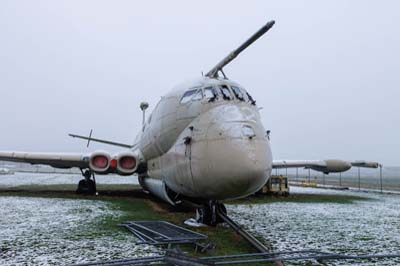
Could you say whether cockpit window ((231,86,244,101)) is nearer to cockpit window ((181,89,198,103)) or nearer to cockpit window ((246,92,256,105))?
cockpit window ((246,92,256,105))

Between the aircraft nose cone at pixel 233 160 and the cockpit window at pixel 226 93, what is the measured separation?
1126 millimetres

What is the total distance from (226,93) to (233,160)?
2190 mm

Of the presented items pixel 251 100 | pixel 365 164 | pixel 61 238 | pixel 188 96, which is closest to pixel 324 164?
pixel 365 164

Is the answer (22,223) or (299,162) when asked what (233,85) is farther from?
(299,162)

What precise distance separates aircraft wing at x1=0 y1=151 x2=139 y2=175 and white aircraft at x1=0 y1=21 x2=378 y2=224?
0.80 metres

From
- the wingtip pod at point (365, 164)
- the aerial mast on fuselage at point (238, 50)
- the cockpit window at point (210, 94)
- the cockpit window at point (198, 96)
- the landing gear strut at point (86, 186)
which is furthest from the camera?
the wingtip pod at point (365, 164)

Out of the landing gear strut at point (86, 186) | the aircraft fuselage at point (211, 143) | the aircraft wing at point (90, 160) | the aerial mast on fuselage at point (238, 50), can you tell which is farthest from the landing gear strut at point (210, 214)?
the landing gear strut at point (86, 186)

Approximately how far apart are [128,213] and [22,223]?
107 inches

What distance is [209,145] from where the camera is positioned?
5.84m

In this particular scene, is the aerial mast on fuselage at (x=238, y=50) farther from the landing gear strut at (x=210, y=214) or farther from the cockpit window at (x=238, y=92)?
the landing gear strut at (x=210, y=214)

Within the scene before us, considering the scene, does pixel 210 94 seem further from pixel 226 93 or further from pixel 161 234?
pixel 161 234

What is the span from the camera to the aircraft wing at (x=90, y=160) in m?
11.5

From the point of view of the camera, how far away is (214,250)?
210 inches

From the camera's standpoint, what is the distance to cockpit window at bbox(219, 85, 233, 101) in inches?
279
